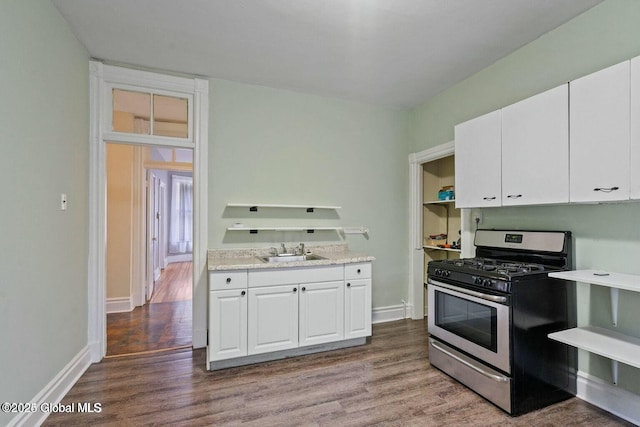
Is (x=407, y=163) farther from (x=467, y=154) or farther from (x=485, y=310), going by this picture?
(x=485, y=310)

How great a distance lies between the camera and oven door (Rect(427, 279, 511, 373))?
1948 mm

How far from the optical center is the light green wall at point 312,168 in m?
3.10

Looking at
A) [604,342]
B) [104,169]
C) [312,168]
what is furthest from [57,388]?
[604,342]

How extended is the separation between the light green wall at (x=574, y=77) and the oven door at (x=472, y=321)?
67 cm

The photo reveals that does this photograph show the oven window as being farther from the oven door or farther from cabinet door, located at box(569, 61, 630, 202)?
cabinet door, located at box(569, 61, 630, 202)

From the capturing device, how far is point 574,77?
2127mm

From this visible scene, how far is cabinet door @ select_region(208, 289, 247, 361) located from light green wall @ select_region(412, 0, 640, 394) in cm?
236

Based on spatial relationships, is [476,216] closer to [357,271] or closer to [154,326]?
[357,271]

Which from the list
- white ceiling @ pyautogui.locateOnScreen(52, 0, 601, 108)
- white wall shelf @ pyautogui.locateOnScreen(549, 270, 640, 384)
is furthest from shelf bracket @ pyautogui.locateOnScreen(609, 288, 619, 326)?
white ceiling @ pyautogui.locateOnScreen(52, 0, 601, 108)

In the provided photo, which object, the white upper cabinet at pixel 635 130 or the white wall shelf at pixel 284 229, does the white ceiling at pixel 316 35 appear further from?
the white wall shelf at pixel 284 229

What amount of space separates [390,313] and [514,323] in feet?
6.47

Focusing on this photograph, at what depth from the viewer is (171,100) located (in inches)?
118

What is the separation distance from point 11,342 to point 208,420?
1148 millimetres

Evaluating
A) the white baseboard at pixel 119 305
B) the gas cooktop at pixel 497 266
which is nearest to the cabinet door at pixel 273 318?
the gas cooktop at pixel 497 266
